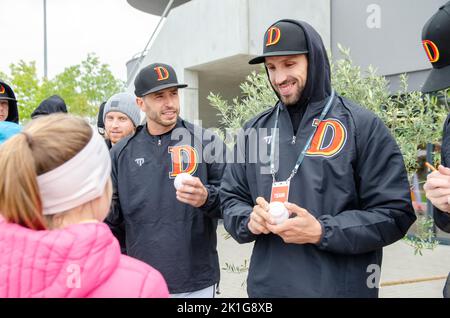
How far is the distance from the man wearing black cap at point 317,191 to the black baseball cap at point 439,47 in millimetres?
350

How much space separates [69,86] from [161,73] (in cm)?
1727

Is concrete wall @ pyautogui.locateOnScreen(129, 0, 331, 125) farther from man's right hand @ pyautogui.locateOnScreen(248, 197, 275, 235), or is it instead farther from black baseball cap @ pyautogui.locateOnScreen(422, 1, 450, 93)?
man's right hand @ pyautogui.locateOnScreen(248, 197, 275, 235)

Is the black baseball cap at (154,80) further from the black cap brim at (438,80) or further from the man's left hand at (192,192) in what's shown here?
the black cap brim at (438,80)

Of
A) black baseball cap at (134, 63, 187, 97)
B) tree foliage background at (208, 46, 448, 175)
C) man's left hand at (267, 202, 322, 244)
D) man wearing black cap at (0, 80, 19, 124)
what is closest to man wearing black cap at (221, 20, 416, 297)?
man's left hand at (267, 202, 322, 244)

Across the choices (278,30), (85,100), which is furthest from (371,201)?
(85,100)

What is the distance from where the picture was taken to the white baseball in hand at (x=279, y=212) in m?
1.89

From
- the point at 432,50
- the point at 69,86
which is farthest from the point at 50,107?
the point at 69,86

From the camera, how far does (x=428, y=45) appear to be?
218 cm

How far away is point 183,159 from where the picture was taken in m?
3.04

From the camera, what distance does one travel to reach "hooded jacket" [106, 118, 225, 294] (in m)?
2.88

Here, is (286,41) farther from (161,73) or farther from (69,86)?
(69,86)

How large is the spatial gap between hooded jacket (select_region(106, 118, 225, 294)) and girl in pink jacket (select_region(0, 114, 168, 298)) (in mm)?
1405
